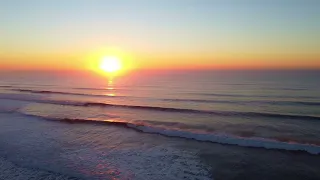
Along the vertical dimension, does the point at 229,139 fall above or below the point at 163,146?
above

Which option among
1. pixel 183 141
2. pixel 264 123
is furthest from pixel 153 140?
pixel 264 123

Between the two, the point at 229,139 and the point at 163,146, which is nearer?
the point at 163,146

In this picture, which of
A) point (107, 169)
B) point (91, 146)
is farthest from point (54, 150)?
point (107, 169)

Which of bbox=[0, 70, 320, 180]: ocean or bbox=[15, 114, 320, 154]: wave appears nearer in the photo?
bbox=[0, 70, 320, 180]: ocean

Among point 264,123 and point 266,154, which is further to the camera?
point 264,123

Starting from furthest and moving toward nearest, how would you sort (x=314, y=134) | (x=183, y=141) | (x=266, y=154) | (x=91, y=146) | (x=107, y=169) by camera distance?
(x=314, y=134), (x=183, y=141), (x=91, y=146), (x=266, y=154), (x=107, y=169)

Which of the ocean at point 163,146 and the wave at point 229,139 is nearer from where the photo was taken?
the ocean at point 163,146

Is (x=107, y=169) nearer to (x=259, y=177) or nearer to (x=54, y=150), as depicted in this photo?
(x=54, y=150)

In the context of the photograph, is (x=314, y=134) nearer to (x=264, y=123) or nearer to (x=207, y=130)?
(x=264, y=123)

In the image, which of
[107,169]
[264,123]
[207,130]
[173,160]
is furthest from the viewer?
[264,123]
